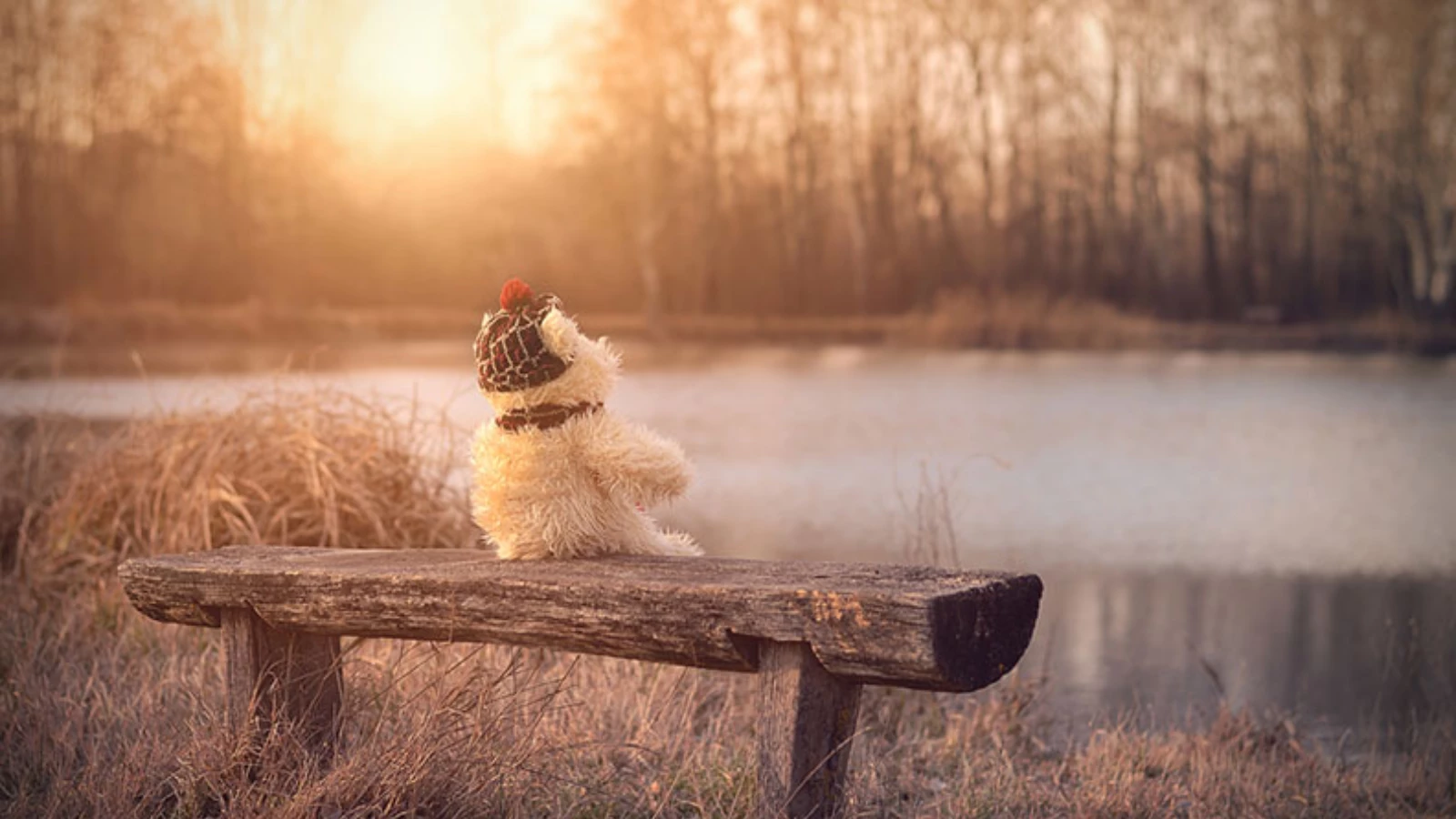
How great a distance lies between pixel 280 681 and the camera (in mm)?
3814

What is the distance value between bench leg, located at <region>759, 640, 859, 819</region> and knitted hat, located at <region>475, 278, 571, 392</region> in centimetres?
90

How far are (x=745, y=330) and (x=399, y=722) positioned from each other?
88.5ft

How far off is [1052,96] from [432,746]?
2830 centimetres

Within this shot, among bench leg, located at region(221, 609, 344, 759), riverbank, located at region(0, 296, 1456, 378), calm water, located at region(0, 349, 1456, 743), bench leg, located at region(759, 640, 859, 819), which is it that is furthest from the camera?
riverbank, located at region(0, 296, 1456, 378)

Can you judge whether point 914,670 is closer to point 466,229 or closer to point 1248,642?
point 1248,642

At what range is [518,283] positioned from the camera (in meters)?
3.54

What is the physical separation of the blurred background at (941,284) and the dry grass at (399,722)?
308 mm

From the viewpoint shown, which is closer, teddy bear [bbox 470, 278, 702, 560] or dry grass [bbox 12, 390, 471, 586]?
teddy bear [bbox 470, 278, 702, 560]

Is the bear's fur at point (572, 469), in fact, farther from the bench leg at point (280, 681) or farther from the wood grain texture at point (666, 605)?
the bench leg at point (280, 681)

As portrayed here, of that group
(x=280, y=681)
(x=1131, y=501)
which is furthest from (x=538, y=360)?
(x=1131, y=501)

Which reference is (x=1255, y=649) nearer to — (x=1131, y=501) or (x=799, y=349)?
(x=1131, y=501)

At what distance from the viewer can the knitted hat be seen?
137 inches

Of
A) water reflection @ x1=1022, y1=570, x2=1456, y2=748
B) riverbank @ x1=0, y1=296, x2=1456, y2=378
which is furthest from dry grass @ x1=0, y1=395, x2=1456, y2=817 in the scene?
riverbank @ x1=0, y1=296, x2=1456, y2=378

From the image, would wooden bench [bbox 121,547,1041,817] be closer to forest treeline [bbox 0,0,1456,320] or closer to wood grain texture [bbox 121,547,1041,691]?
wood grain texture [bbox 121,547,1041,691]
